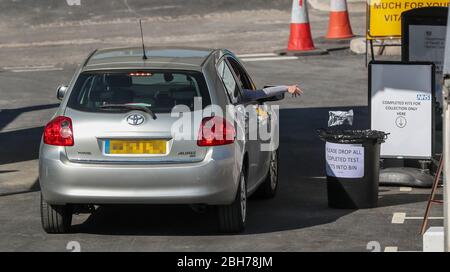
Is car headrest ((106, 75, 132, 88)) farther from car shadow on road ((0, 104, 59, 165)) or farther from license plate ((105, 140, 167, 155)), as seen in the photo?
car shadow on road ((0, 104, 59, 165))

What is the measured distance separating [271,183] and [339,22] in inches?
527

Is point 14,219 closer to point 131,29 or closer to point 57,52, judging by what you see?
point 57,52

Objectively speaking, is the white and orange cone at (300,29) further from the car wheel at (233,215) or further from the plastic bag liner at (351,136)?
the car wheel at (233,215)

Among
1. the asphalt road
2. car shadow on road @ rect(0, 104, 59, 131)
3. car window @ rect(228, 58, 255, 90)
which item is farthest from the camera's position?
car shadow on road @ rect(0, 104, 59, 131)

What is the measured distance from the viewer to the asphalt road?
10.3 meters

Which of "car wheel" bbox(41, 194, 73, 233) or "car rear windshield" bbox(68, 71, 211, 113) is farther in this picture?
"car wheel" bbox(41, 194, 73, 233)

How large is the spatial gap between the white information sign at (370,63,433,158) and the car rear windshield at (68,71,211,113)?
3105mm

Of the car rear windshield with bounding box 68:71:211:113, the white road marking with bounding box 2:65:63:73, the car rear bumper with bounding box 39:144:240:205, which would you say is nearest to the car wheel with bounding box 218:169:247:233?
the car rear bumper with bounding box 39:144:240:205

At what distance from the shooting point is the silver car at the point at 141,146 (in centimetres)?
988

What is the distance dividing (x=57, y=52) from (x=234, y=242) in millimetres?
15347

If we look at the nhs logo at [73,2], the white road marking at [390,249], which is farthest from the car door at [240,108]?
the nhs logo at [73,2]

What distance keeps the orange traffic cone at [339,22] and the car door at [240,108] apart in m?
13.6

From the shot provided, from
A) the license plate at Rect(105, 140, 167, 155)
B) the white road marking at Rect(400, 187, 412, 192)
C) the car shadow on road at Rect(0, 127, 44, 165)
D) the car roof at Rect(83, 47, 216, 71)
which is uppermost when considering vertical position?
the car roof at Rect(83, 47, 216, 71)

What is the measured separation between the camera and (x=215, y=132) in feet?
32.8
